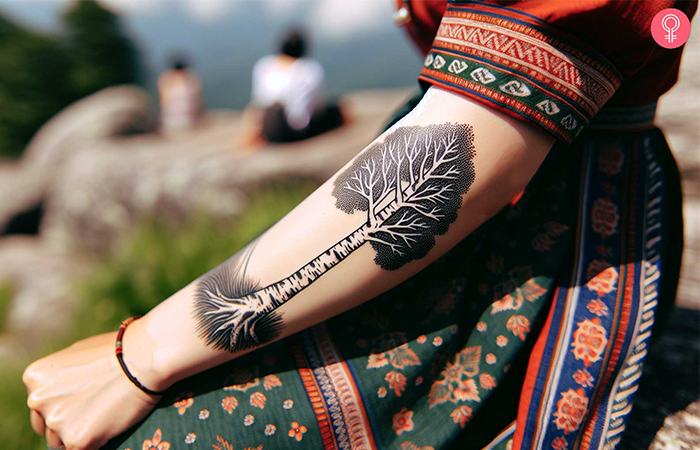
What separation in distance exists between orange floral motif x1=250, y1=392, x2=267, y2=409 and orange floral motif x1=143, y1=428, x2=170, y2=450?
126 millimetres

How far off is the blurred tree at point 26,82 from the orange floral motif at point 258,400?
12.8 metres

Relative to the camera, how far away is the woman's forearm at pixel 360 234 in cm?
56

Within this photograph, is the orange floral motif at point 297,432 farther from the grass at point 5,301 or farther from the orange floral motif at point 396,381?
the grass at point 5,301

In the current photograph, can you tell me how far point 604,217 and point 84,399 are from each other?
85 cm

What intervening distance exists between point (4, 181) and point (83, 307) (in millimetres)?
5254

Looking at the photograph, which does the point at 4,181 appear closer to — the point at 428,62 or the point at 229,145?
the point at 229,145

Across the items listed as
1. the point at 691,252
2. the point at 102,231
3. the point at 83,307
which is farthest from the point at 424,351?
the point at 102,231

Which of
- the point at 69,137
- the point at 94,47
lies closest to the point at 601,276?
the point at 69,137

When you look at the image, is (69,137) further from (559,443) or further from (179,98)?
(559,443)

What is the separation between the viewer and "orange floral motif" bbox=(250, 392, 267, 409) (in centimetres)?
66

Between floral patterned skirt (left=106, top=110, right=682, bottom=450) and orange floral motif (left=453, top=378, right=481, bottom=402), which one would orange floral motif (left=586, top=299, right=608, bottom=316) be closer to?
floral patterned skirt (left=106, top=110, right=682, bottom=450)

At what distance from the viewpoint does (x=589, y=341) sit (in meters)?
0.68

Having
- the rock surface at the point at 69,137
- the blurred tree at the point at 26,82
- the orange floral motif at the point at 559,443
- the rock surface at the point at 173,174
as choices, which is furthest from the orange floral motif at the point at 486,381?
the blurred tree at the point at 26,82

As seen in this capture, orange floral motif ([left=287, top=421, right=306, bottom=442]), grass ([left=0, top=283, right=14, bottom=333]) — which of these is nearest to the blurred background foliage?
grass ([left=0, top=283, right=14, bottom=333])
